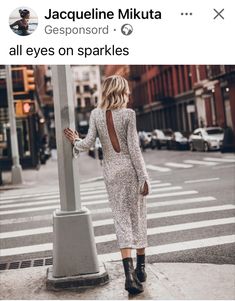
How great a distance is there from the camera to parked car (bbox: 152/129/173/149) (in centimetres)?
3674

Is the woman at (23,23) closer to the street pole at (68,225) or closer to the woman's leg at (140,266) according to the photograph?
the street pole at (68,225)

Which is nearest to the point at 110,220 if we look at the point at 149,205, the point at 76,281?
the point at 149,205

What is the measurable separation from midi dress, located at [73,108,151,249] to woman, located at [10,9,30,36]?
134 centimetres

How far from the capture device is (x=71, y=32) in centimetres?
503

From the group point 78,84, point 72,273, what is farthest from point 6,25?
point 78,84

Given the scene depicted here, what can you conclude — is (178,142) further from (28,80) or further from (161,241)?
(161,241)

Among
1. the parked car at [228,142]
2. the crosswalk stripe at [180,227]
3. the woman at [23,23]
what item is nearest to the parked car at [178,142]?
the parked car at [228,142]

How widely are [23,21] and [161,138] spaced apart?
108ft

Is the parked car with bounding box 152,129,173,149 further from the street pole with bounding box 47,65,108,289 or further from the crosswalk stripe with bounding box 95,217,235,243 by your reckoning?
the street pole with bounding box 47,65,108,289

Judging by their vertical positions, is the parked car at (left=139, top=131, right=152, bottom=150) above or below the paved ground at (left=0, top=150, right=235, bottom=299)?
above

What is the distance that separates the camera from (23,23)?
17.5 ft

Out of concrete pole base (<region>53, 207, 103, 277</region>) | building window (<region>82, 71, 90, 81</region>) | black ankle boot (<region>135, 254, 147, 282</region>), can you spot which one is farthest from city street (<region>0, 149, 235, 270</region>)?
building window (<region>82, 71, 90, 81</region>)

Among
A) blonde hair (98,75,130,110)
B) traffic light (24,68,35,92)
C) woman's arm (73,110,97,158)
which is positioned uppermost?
traffic light (24,68,35,92)

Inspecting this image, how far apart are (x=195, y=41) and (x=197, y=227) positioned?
2.97 metres
